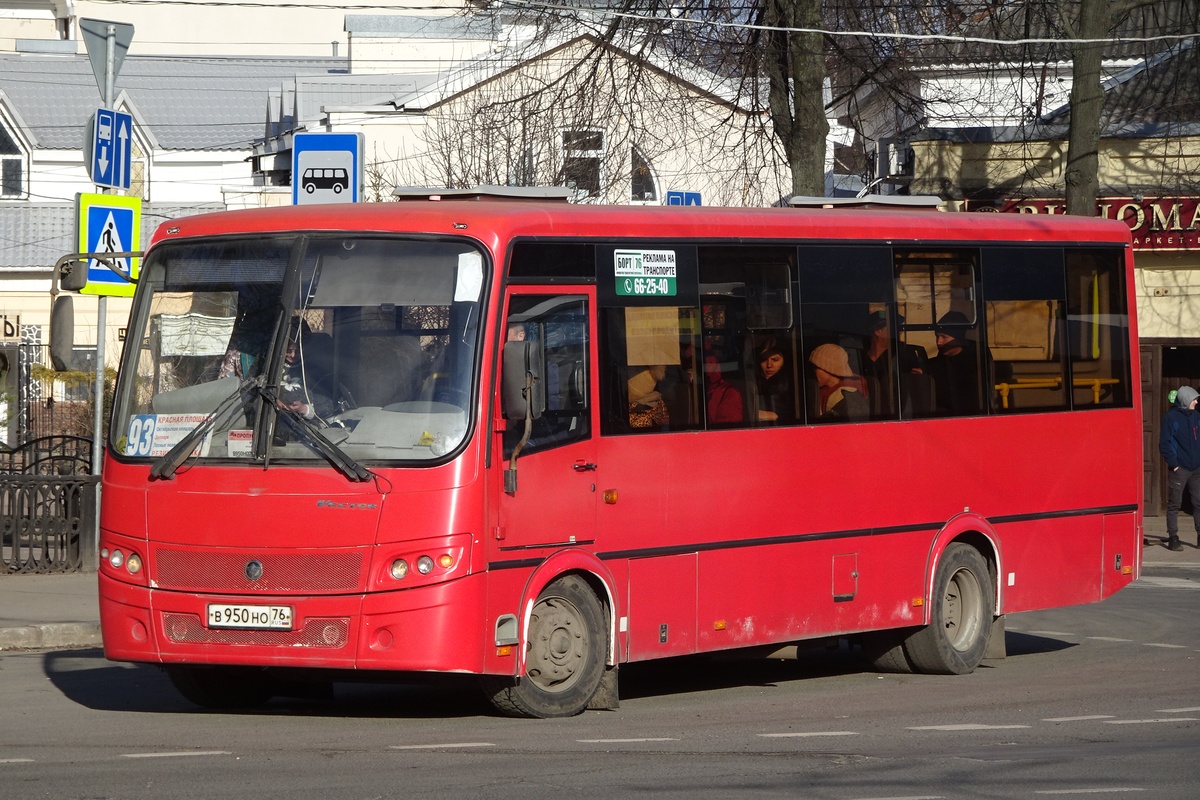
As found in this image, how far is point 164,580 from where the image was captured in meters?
9.52

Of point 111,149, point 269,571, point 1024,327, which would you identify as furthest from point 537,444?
point 111,149

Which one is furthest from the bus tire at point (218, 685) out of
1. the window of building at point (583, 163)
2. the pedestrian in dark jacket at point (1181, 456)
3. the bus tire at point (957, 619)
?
the pedestrian in dark jacket at point (1181, 456)

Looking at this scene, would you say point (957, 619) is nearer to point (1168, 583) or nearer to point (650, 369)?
point (650, 369)

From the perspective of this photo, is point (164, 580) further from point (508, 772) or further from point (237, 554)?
point (508, 772)

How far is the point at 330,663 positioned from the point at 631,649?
72.9 inches

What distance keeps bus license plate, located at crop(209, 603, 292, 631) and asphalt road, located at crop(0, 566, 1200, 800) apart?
1.74 feet

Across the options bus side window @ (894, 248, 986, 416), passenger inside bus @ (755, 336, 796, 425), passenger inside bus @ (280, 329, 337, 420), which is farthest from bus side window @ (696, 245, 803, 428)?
passenger inside bus @ (280, 329, 337, 420)

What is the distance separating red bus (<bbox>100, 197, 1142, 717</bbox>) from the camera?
9.26 m

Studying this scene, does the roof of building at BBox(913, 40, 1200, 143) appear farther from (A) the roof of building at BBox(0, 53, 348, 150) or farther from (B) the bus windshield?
(A) the roof of building at BBox(0, 53, 348, 150)

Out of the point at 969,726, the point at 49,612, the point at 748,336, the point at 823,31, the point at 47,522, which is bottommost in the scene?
the point at 969,726

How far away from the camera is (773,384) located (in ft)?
36.8

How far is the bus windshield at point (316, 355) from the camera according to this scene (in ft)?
30.7

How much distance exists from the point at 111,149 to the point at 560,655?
8.02m

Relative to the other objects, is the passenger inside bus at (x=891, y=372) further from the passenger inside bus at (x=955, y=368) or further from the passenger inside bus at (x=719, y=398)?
the passenger inside bus at (x=719, y=398)
